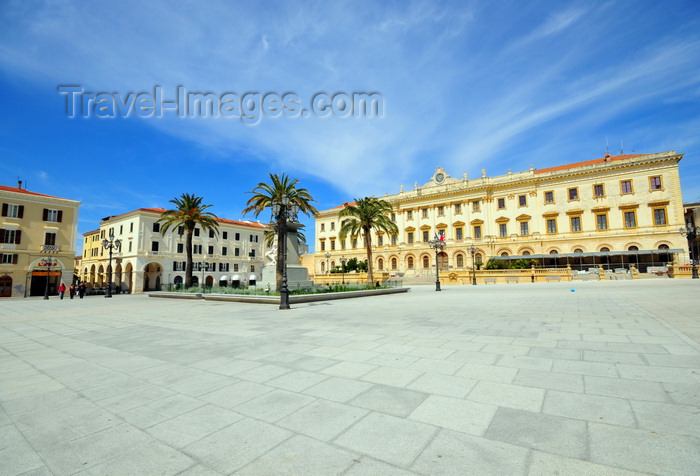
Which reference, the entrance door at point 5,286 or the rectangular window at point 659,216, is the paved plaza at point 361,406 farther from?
the rectangular window at point 659,216

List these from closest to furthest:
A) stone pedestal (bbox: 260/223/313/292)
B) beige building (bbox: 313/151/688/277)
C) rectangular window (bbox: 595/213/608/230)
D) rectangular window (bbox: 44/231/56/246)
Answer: stone pedestal (bbox: 260/223/313/292)
rectangular window (bbox: 44/231/56/246)
beige building (bbox: 313/151/688/277)
rectangular window (bbox: 595/213/608/230)

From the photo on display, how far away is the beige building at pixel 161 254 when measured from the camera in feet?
157

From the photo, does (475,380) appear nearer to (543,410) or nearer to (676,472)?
(543,410)

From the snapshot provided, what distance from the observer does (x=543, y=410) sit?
323 centimetres

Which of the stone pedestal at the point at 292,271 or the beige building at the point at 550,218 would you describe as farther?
the beige building at the point at 550,218

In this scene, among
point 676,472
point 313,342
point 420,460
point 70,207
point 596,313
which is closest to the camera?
point 676,472

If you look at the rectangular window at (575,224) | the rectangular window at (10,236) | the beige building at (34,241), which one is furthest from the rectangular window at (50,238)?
the rectangular window at (575,224)

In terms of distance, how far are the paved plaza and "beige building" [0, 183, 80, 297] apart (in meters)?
41.1

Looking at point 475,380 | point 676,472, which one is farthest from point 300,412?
point 676,472

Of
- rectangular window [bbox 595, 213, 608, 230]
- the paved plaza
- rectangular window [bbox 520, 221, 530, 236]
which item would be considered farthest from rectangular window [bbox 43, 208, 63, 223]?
rectangular window [bbox 595, 213, 608, 230]

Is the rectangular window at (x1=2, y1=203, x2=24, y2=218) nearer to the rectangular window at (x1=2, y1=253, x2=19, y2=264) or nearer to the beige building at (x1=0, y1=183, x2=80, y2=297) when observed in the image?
the beige building at (x1=0, y1=183, x2=80, y2=297)

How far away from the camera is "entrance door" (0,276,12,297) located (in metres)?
35.7

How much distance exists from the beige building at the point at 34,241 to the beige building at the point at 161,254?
838cm

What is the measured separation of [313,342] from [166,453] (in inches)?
165
